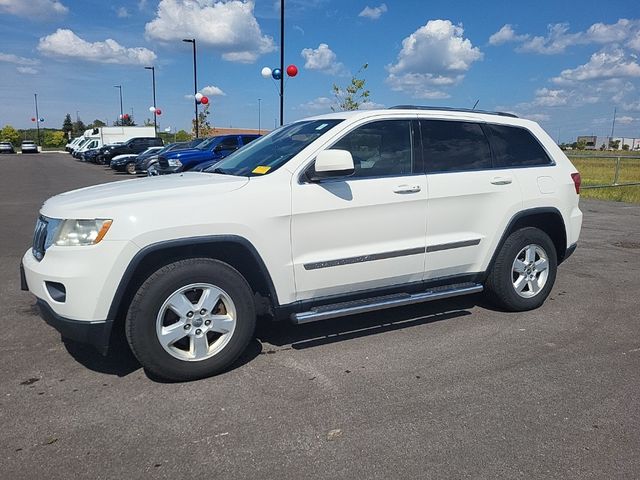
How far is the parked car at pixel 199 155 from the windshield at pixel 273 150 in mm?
10287

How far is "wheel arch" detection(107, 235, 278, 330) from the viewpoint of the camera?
3416 mm

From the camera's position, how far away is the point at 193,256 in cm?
371

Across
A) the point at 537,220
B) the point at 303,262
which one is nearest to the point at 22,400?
the point at 303,262

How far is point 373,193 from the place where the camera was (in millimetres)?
4129

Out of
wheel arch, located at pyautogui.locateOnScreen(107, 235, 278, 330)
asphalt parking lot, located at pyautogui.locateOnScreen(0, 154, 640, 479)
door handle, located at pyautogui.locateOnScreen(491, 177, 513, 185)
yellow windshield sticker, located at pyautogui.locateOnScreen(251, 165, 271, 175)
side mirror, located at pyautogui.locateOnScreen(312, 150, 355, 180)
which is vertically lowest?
asphalt parking lot, located at pyautogui.locateOnScreen(0, 154, 640, 479)

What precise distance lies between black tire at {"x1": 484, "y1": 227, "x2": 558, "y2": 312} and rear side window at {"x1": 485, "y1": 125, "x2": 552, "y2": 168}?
2.13 feet

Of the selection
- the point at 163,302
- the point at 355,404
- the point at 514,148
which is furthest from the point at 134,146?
the point at 355,404

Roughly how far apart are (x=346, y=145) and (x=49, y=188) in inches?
629

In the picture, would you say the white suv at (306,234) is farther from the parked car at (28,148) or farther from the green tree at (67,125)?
the green tree at (67,125)

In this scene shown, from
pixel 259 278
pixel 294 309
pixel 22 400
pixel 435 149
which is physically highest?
pixel 435 149

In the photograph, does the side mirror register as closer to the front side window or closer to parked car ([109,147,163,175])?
the front side window

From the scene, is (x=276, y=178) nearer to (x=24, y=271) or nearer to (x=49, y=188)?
(x=24, y=271)

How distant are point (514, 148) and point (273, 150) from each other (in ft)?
7.57

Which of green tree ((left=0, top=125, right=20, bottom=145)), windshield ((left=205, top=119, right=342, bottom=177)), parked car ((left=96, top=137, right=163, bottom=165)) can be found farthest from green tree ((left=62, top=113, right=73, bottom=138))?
windshield ((left=205, top=119, right=342, bottom=177))
